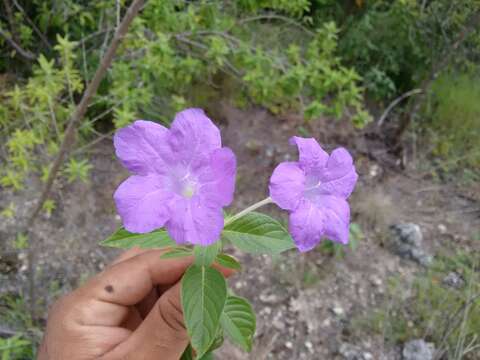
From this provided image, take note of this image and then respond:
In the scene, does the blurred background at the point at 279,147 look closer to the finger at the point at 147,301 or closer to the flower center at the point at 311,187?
the finger at the point at 147,301

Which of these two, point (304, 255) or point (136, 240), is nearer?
point (136, 240)

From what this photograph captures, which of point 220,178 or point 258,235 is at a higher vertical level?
point 220,178

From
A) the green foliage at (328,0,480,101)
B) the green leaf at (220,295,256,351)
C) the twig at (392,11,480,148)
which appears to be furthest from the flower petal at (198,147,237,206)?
the green foliage at (328,0,480,101)

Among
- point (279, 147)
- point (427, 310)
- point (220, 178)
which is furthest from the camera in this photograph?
point (279, 147)

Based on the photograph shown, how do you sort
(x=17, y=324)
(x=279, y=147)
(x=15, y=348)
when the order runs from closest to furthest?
(x=15, y=348) < (x=17, y=324) < (x=279, y=147)

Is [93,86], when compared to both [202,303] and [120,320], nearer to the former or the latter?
[120,320]

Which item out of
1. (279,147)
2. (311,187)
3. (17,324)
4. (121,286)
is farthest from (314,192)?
(279,147)

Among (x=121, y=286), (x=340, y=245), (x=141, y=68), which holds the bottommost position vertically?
(x=340, y=245)
